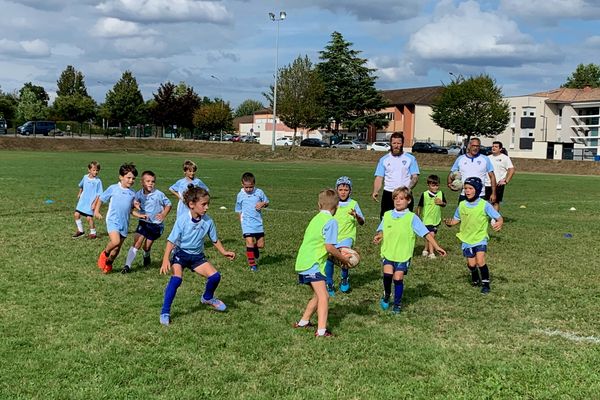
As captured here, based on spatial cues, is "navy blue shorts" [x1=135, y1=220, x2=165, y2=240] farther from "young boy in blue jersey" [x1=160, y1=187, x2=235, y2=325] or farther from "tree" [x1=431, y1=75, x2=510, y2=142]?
"tree" [x1=431, y1=75, x2=510, y2=142]

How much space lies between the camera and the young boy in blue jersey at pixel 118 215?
8.98m

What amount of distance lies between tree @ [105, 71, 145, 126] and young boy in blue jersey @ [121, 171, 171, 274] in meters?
85.5

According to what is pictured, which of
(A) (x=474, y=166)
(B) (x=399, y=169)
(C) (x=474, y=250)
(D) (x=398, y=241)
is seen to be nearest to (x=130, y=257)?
(D) (x=398, y=241)

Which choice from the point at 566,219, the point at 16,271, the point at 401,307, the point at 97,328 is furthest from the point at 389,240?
the point at 566,219

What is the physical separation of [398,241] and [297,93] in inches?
2833

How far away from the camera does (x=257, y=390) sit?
484cm

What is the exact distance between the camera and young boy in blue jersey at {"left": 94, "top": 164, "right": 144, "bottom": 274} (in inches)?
354

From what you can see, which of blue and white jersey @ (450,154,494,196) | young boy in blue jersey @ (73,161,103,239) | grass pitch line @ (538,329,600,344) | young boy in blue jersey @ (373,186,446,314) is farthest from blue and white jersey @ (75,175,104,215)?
grass pitch line @ (538,329,600,344)

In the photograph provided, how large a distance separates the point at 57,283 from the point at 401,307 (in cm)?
465

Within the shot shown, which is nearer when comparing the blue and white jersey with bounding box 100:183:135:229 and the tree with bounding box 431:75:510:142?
the blue and white jersey with bounding box 100:183:135:229

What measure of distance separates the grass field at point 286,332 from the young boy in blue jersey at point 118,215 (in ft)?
0.99

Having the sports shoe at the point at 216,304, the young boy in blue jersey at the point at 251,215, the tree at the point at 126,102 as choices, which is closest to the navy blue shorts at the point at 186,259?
the sports shoe at the point at 216,304

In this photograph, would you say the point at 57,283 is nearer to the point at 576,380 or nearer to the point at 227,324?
the point at 227,324

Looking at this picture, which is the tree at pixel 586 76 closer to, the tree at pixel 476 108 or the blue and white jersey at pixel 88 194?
the tree at pixel 476 108
